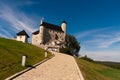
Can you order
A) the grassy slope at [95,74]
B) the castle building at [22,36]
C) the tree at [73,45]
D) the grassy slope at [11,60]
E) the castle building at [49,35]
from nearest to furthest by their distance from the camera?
the grassy slope at [11,60] < the grassy slope at [95,74] < the castle building at [22,36] < the castle building at [49,35] < the tree at [73,45]

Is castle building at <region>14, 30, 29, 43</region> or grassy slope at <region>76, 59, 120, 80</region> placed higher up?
castle building at <region>14, 30, 29, 43</region>

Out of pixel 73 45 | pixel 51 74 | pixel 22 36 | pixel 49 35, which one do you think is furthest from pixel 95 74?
pixel 73 45

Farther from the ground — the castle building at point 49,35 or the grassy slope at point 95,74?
the castle building at point 49,35

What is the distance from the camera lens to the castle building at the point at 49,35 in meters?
106

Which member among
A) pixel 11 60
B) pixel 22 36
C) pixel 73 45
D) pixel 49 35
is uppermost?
pixel 49 35

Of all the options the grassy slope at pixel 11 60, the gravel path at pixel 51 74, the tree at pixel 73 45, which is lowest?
the gravel path at pixel 51 74

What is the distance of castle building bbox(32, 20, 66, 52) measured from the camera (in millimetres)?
106000

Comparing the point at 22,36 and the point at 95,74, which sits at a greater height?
the point at 22,36

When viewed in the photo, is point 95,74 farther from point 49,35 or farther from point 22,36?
point 49,35

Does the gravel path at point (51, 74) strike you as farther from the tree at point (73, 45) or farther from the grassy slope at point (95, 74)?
the tree at point (73, 45)

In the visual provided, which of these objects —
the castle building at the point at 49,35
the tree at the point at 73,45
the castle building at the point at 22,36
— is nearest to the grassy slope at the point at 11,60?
the castle building at the point at 22,36

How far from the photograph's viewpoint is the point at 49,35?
112 meters

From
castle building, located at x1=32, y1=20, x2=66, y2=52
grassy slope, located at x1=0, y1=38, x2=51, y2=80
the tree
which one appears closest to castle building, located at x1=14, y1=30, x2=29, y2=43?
castle building, located at x1=32, y1=20, x2=66, y2=52

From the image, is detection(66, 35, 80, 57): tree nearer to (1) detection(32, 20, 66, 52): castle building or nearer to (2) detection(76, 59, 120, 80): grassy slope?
(1) detection(32, 20, 66, 52): castle building
